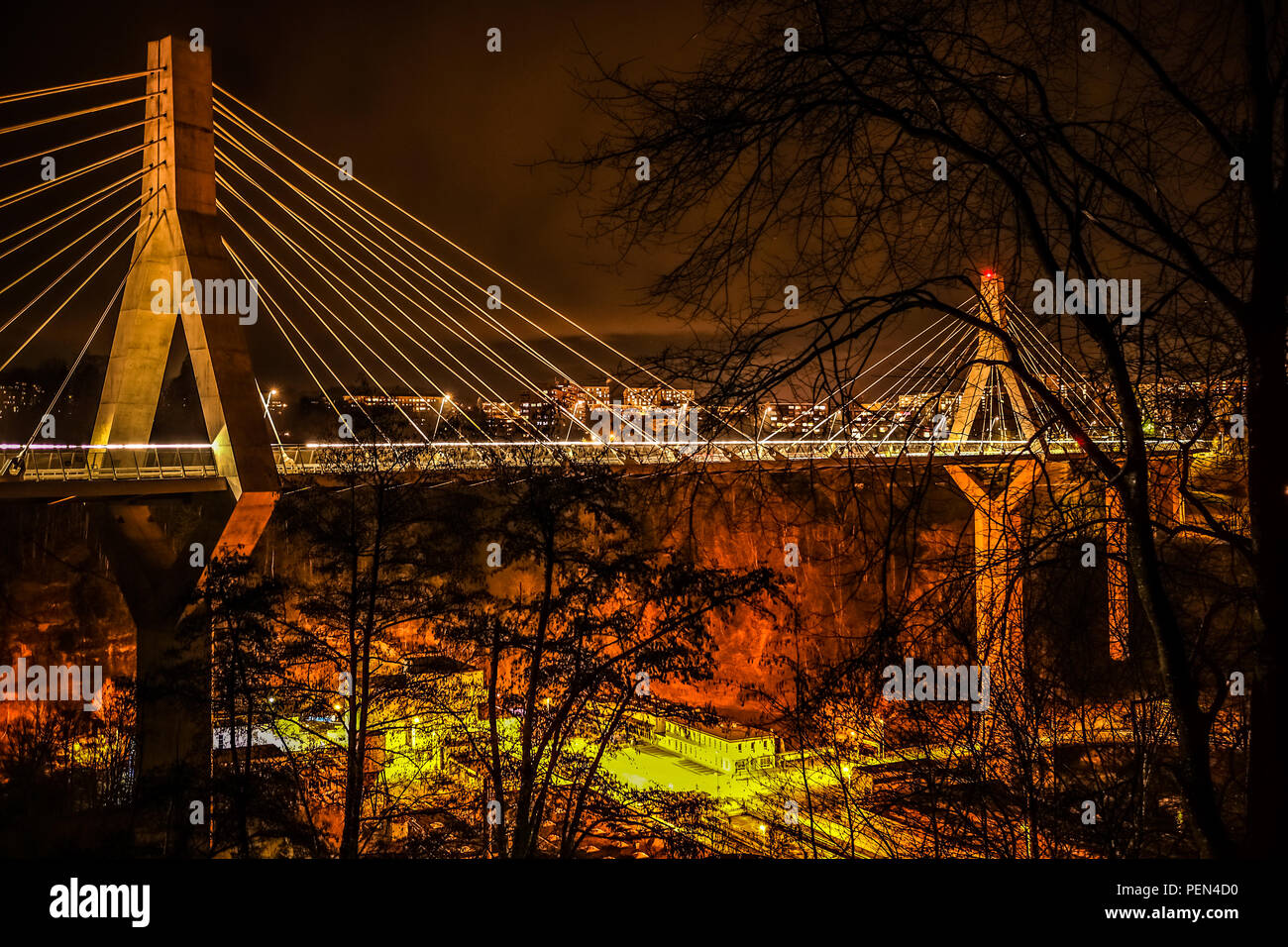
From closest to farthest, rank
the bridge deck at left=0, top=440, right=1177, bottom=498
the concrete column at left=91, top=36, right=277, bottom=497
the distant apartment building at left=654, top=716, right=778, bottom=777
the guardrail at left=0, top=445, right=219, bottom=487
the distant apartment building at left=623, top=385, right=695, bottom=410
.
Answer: the distant apartment building at left=623, top=385, right=695, bottom=410, the bridge deck at left=0, top=440, right=1177, bottom=498, the guardrail at left=0, top=445, right=219, bottom=487, the concrete column at left=91, top=36, right=277, bottom=497, the distant apartment building at left=654, top=716, right=778, bottom=777

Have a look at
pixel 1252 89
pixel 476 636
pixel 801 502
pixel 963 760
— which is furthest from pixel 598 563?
pixel 1252 89

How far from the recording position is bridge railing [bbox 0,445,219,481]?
1111 centimetres

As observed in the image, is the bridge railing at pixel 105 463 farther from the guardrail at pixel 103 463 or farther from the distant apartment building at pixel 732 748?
the distant apartment building at pixel 732 748

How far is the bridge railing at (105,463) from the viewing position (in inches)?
437

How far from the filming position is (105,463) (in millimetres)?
12219

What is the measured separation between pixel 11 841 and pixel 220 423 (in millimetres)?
5797

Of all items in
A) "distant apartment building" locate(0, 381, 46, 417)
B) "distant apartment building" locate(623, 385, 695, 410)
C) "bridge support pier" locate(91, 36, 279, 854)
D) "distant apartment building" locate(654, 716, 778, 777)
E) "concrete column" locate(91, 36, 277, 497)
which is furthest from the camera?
"distant apartment building" locate(0, 381, 46, 417)

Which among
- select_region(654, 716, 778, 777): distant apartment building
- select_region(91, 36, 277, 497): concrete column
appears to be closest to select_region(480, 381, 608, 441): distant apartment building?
select_region(91, 36, 277, 497): concrete column

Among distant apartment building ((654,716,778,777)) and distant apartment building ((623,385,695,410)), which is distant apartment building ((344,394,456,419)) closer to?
distant apartment building ((654,716,778,777))

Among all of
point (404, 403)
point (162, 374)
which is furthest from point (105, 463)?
point (404, 403)

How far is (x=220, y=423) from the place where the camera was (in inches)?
476

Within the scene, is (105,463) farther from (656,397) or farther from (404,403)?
(656,397)

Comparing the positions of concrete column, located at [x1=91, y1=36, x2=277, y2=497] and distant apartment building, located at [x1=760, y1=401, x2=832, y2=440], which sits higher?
concrete column, located at [x1=91, y1=36, x2=277, y2=497]

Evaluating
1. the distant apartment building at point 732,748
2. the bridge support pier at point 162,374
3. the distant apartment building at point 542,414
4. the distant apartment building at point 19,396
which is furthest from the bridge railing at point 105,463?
the distant apartment building at point 19,396
